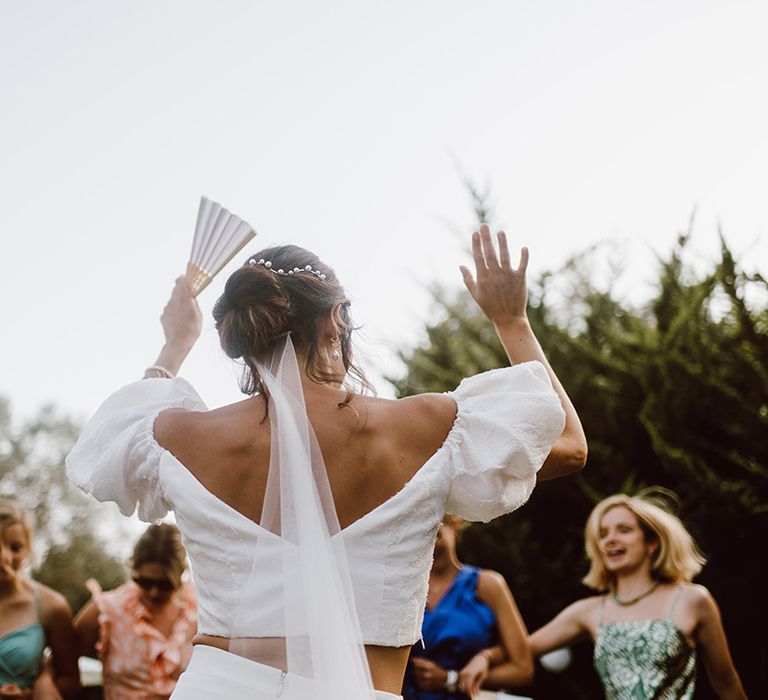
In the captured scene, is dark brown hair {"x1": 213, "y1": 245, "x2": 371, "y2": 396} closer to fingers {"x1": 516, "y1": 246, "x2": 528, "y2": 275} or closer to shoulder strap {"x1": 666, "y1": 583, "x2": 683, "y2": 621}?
fingers {"x1": 516, "y1": 246, "x2": 528, "y2": 275}

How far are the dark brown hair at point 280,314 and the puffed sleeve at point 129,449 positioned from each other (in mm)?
187

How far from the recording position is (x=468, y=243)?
6.43 m

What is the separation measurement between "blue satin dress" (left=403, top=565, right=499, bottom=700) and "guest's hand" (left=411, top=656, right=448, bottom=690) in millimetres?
69

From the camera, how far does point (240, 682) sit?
1.88m

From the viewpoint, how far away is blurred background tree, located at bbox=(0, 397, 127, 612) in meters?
22.9

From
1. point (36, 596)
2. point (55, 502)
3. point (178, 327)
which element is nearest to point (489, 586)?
point (178, 327)

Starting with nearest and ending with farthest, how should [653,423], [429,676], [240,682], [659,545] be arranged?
[240,682] < [429,676] < [659,545] < [653,423]

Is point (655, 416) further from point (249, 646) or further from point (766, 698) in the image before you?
point (249, 646)

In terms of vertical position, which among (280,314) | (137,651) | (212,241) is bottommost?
(137,651)

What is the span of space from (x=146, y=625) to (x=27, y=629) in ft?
1.85

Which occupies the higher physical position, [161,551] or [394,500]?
[394,500]

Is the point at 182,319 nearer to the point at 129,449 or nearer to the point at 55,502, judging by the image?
the point at 129,449

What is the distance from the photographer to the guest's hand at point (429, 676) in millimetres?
3725

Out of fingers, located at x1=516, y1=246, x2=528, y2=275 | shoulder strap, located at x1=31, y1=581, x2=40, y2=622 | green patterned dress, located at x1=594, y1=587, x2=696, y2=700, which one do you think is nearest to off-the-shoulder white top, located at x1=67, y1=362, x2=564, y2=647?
fingers, located at x1=516, y1=246, x2=528, y2=275
